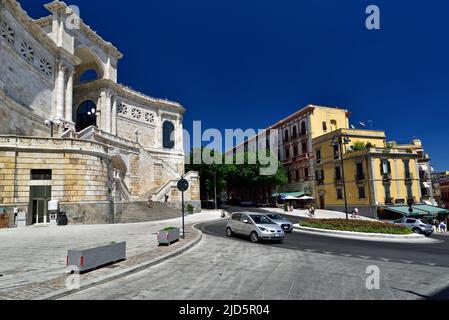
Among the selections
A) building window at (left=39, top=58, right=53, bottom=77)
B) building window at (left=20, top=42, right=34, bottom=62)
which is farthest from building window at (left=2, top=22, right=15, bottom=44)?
building window at (left=39, top=58, right=53, bottom=77)

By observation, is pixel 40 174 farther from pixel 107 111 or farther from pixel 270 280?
pixel 107 111

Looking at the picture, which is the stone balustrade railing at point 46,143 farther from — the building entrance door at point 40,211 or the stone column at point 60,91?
the stone column at point 60,91

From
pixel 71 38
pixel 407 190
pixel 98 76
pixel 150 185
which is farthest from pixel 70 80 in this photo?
pixel 407 190

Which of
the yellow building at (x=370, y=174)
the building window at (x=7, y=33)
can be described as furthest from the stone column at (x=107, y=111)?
the yellow building at (x=370, y=174)

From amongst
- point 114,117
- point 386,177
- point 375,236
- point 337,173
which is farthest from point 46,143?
point 386,177

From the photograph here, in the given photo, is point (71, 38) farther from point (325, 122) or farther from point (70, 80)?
point (325, 122)

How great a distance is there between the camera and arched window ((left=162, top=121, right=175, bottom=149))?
54250 mm

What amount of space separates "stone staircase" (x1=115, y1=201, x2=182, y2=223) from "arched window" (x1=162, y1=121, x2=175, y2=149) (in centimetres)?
2092

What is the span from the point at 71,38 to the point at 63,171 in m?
25.9

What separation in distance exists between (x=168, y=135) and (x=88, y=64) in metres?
17.6

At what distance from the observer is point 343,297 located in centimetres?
611

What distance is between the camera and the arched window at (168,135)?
2136 inches

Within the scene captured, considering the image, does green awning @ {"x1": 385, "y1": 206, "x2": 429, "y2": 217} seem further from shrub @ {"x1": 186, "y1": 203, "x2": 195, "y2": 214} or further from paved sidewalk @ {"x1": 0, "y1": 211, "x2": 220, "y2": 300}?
paved sidewalk @ {"x1": 0, "y1": 211, "x2": 220, "y2": 300}

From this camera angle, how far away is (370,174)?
3972 cm
